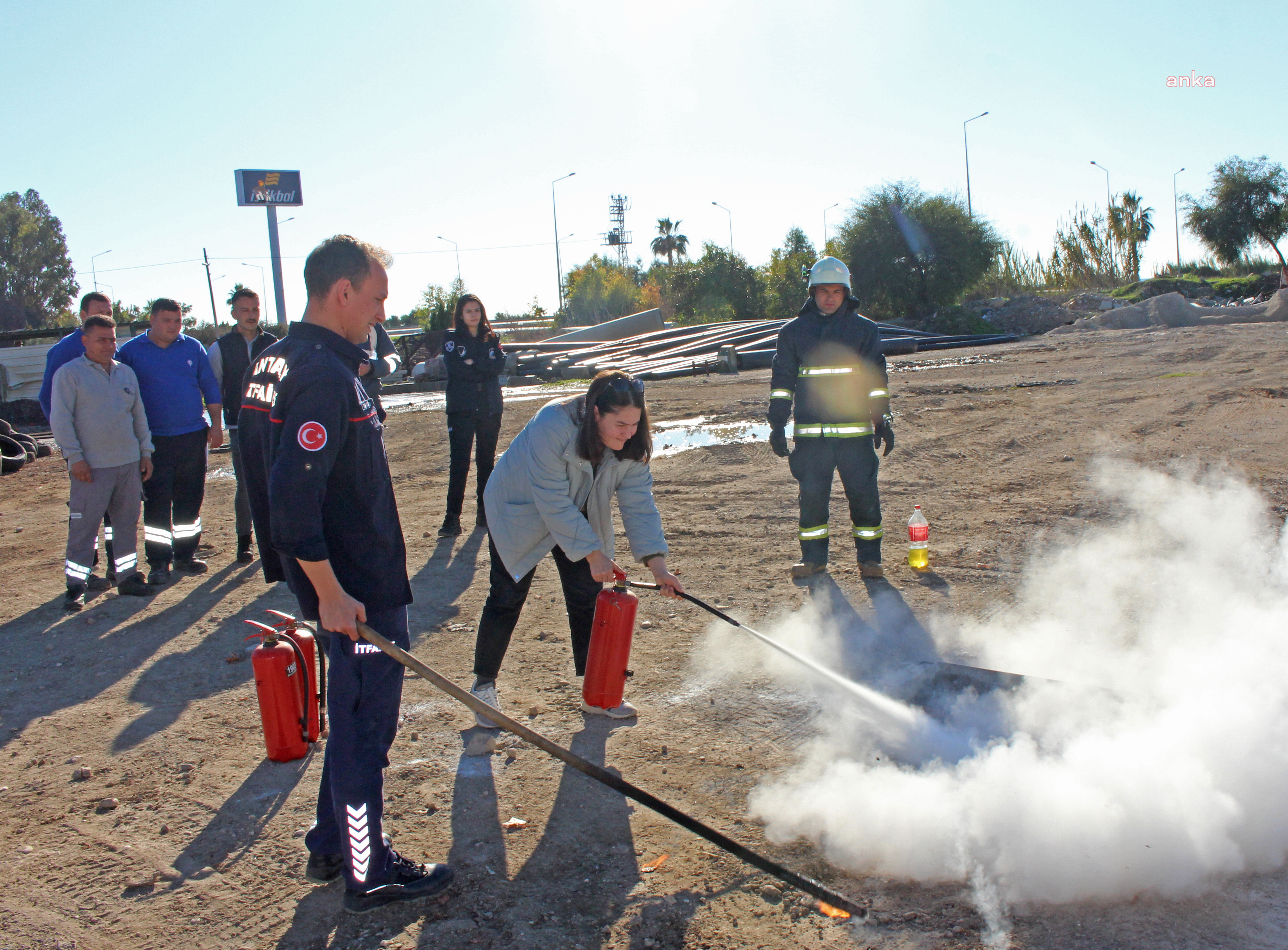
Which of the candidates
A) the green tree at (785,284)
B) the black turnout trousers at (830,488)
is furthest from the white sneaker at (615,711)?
the green tree at (785,284)

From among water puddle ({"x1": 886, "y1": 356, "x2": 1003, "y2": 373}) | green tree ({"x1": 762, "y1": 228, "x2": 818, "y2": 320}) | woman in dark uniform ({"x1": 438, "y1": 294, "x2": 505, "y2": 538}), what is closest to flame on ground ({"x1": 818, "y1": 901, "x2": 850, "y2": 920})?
woman in dark uniform ({"x1": 438, "y1": 294, "x2": 505, "y2": 538})

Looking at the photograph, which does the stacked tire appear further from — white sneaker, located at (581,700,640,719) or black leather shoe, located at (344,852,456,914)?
black leather shoe, located at (344,852,456,914)

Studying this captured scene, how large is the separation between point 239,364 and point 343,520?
5039 mm

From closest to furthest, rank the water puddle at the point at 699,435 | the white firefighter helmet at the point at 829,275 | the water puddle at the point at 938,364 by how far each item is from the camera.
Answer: the white firefighter helmet at the point at 829,275 → the water puddle at the point at 699,435 → the water puddle at the point at 938,364

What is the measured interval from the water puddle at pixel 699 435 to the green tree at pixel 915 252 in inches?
1102

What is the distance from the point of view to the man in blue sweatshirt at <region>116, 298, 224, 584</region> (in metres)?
6.36

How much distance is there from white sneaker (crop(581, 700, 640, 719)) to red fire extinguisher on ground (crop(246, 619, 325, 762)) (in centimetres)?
117

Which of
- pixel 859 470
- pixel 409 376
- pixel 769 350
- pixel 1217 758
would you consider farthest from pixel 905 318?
pixel 1217 758

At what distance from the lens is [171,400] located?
6391 mm

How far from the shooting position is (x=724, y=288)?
46.7 m

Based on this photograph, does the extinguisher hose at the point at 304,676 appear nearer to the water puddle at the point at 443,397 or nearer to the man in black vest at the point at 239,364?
the man in black vest at the point at 239,364

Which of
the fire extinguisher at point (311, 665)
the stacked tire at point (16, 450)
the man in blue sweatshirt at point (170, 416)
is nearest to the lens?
the fire extinguisher at point (311, 665)

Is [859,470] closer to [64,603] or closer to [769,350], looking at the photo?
[64,603]

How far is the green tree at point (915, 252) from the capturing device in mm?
38625
